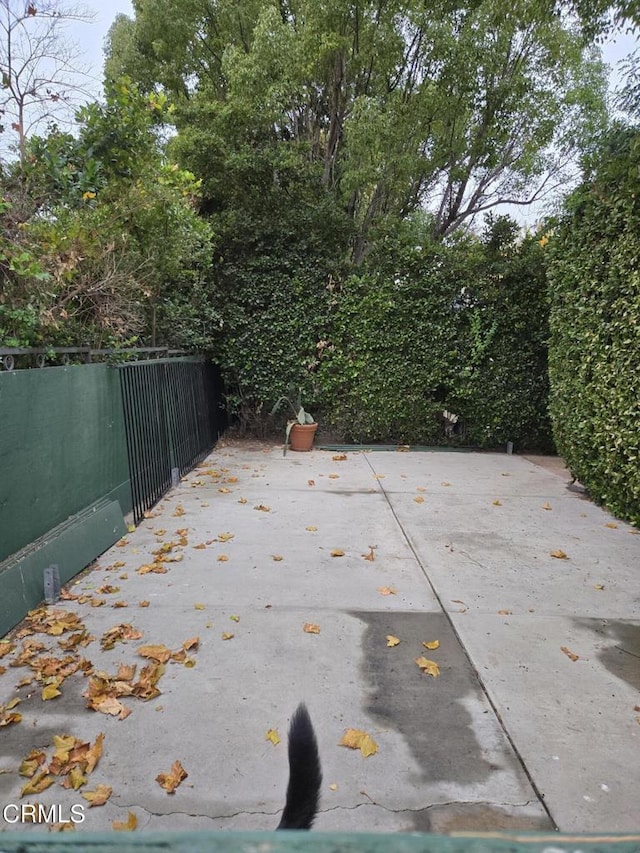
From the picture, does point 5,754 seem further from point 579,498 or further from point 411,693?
point 579,498

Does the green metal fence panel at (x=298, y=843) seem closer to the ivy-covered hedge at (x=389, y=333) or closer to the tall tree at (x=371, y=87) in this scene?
the ivy-covered hedge at (x=389, y=333)

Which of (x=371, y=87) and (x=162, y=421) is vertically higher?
(x=371, y=87)

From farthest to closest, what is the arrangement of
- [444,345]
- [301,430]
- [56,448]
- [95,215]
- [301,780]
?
[444,345] < [301,430] < [95,215] < [56,448] < [301,780]

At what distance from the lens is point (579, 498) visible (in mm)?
6656

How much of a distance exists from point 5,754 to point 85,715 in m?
0.34

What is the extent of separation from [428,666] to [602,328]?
4475 millimetres

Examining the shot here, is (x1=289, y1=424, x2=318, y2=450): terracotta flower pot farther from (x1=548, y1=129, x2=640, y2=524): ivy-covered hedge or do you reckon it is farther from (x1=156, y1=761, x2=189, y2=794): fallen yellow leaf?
(x1=156, y1=761, x2=189, y2=794): fallen yellow leaf

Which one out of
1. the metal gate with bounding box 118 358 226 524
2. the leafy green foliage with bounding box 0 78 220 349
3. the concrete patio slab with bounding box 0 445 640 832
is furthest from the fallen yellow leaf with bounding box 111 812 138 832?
the metal gate with bounding box 118 358 226 524

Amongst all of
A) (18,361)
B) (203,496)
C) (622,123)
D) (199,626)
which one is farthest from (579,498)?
(18,361)

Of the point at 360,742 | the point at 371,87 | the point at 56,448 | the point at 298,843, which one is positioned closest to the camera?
the point at 298,843

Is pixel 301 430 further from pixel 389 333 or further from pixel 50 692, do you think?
pixel 50 692

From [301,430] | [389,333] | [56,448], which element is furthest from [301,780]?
[389,333]

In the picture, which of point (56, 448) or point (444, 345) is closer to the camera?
point (56, 448)

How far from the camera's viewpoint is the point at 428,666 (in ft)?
9.73
